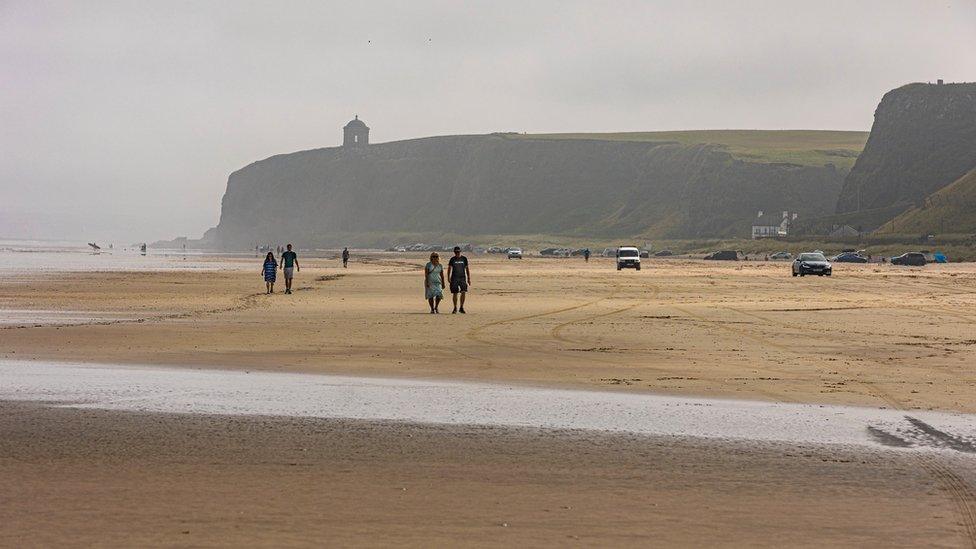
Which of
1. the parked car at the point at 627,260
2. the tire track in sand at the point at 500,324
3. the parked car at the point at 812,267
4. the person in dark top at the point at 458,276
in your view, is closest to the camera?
the tire track in sand at the point at 500,324

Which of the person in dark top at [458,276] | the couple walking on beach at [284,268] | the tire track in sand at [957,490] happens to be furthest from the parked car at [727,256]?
the tire track in sand at [957,490]

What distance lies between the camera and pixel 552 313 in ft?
100

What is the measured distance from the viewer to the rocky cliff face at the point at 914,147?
169500 mm

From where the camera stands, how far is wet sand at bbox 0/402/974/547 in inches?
270

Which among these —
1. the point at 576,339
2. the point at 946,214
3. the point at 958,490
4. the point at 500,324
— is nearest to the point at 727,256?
the point at 946,214

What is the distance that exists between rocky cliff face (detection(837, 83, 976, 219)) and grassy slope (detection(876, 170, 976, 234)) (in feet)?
73.5

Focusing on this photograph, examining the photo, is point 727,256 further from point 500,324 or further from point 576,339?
point 576,339

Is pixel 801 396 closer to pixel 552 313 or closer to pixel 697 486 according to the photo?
pixel 697 486

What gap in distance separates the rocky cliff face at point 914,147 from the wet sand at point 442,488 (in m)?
169

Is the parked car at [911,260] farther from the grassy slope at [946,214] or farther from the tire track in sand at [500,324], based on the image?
the tire track in sand at [500,324]

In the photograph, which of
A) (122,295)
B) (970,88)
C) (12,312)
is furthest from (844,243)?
(12,312)

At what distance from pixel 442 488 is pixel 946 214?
141 meters

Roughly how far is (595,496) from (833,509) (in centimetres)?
163

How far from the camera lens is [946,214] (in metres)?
137
